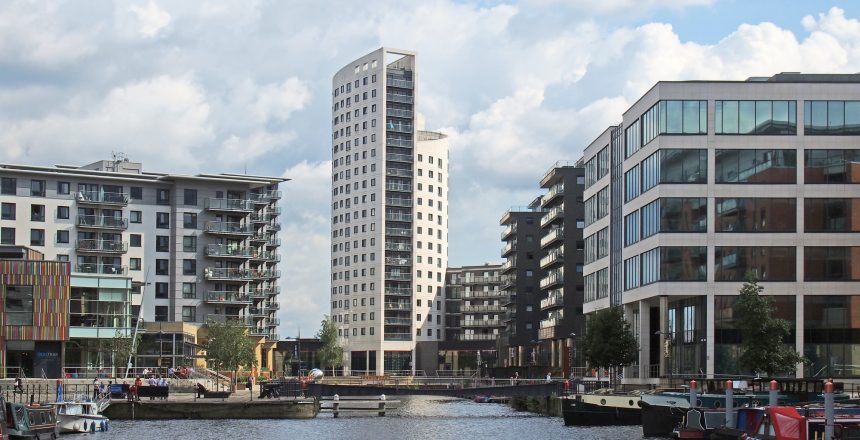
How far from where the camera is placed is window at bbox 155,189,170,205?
150250 millimetres

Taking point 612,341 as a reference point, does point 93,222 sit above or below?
above

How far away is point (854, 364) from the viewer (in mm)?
95188

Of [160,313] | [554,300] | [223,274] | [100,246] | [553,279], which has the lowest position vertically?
[160,313]

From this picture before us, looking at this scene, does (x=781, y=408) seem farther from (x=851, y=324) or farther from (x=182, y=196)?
(x=182, y=196)

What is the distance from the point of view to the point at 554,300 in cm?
16225

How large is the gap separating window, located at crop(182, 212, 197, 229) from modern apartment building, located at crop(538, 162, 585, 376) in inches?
1805

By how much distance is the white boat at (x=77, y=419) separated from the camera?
76312mm

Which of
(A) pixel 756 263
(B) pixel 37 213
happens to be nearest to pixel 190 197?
(B) pixel 37 213

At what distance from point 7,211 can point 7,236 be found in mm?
2768

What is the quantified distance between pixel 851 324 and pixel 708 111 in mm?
19397

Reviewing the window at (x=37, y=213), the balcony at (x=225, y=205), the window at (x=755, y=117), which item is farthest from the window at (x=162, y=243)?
the window at (x=755, y=117)

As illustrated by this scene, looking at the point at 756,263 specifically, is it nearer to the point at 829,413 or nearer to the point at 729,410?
the point at 729,410

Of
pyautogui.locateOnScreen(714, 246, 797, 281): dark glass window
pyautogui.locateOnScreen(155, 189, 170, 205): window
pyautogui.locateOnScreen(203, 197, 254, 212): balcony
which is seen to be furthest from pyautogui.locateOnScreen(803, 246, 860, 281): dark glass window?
pyautogui.locateOnScreen(155, 189, 170, 205): window

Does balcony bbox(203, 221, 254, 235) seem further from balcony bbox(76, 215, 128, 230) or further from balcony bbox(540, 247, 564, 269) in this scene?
balcony bbox(540, 247, 564, 269)
